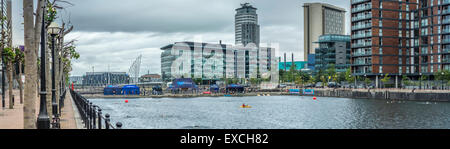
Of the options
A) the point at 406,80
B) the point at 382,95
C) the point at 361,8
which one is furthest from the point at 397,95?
the point at 361,8

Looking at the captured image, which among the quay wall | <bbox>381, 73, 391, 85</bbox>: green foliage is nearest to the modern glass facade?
<bbox>381, 73, 391, 85</bbox>: green foliage

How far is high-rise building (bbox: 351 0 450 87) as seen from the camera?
372ft

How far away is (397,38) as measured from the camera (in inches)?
4796

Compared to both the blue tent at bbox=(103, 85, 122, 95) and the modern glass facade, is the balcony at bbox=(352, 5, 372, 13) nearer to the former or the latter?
the modern glass facade

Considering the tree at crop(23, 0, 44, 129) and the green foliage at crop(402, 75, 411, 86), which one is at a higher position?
the tree at crop(23, 0, 44, 129)

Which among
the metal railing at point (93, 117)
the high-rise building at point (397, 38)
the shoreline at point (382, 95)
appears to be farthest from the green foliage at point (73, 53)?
the high-rise building at point (397, 38)

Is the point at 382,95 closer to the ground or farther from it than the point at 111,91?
closer to the ground

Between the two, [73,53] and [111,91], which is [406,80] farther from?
[73,53]

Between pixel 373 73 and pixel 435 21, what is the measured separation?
2091cm

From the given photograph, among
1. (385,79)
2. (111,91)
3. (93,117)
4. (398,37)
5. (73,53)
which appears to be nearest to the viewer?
(93,117)

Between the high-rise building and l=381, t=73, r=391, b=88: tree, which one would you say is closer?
the high-rise building

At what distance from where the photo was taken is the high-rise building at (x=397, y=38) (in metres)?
113
